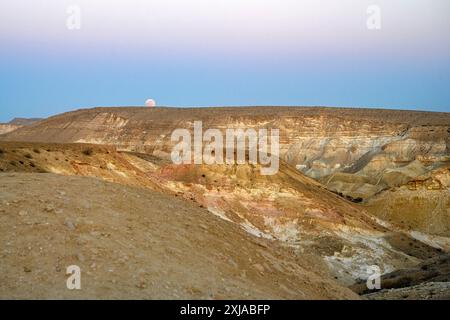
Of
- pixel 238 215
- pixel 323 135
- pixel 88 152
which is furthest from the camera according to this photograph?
pixel 323 135

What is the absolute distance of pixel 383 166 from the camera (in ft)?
250

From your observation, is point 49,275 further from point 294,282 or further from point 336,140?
point 336,140

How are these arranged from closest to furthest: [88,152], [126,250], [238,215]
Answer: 1. [126,250]
2. [88,152]
3. [238,215]

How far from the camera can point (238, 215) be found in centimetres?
3709

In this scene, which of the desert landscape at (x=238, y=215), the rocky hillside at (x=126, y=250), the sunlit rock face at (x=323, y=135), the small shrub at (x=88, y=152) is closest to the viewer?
the rocky hillside at (x=126, y=250)

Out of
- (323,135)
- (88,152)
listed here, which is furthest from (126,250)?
(323,135)

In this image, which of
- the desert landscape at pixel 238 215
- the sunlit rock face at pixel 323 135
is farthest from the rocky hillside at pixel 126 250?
the sunlit rock face at pixel 323 135

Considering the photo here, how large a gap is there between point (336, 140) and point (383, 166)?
12.9m

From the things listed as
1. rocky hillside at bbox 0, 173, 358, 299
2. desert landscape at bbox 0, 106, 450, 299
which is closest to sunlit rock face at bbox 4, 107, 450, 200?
desert landscape at bbox 0, 106, 450, 299

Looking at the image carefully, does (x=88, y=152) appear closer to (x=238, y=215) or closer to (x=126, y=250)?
(x=238, y=215)

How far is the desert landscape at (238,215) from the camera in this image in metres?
10.2

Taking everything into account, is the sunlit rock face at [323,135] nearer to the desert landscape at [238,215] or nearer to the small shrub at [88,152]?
the desert landscape at [238,215]
